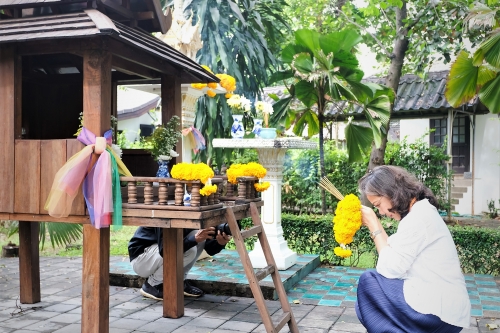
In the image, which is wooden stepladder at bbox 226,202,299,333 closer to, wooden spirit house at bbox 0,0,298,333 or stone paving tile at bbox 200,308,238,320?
wooden spirit house at bbox 0,0,298,333

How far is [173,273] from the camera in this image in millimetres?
4703

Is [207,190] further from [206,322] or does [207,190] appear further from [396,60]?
[396,60]

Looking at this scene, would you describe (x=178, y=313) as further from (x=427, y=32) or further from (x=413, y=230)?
(x=427, y=32)

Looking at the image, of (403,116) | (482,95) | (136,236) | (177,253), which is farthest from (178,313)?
(403,116)

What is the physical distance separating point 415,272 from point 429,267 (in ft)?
0.29

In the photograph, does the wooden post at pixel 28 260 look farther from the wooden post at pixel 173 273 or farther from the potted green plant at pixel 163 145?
the potted green plant at pixel 163 145

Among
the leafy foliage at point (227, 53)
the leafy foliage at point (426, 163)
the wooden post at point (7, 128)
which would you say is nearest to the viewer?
the wooden post at point (7, 128)

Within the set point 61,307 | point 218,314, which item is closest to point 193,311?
point 218,314

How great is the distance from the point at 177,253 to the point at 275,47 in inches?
240

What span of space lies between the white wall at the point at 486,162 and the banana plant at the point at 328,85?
6.30 m

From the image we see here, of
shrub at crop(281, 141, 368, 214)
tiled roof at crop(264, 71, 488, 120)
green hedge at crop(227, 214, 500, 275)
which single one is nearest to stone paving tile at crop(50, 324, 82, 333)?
green hedge at crop(227, 214, 500, 275)

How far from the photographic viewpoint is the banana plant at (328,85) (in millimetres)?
6645

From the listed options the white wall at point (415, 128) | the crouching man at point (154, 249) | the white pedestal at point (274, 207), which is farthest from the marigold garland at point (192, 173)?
the white wall at point (415, 128)

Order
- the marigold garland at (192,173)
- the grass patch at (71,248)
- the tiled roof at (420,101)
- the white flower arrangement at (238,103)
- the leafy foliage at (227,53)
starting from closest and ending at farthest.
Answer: the marigold garland at (192,173) → the white flower arrangement at (238,103) → the leafy foliage at (227,53) → the grass patch at (71,248) → the tiled roof at (420,101)
